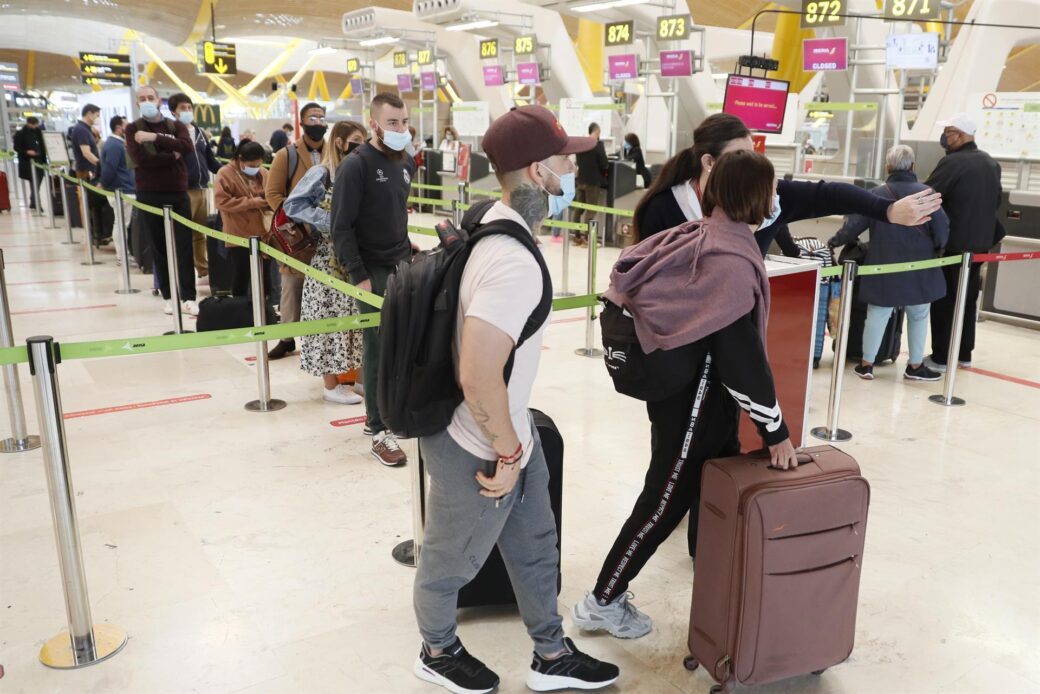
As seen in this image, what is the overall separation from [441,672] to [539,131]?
1.45 m

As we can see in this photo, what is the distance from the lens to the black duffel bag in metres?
2.20

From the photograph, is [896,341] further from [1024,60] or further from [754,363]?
[1024,60]

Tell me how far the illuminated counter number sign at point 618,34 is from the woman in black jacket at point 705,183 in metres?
12.4

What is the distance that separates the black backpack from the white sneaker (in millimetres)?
3007

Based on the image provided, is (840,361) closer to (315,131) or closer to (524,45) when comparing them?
(315,131)

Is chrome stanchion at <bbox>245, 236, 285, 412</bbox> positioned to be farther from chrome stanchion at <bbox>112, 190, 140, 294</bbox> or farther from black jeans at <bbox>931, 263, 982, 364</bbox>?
black jeans at <bbox>931, 263, 982, 364</bbox>

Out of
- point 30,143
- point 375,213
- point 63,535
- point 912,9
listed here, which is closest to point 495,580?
point 63,535

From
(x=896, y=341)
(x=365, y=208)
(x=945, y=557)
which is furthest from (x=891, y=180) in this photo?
(x=365, y=208)

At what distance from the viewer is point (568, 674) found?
229cm

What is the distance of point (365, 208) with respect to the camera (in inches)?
152

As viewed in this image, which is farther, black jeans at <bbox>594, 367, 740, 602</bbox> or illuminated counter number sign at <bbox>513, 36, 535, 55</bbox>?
illuminated counter number sign at <bbox>513, 36, 535, 55</bbox>

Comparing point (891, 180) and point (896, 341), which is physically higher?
point (891, 180)

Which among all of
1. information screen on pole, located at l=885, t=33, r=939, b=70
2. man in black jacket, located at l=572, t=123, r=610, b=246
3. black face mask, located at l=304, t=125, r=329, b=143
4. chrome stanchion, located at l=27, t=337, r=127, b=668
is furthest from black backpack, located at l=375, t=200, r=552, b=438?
information screen on pole, located at l=885, t=33, r=939, b=70

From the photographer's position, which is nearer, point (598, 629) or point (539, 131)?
point (539, 131)
